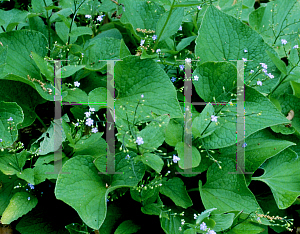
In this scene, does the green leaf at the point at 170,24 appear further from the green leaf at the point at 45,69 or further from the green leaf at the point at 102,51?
the green leaf at the point at 45,69

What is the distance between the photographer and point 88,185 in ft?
5.62

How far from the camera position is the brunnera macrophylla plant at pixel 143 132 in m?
1.73

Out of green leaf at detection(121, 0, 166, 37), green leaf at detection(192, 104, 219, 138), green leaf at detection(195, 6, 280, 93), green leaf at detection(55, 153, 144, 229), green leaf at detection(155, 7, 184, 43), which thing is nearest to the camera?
green leaf at detection(55, 153, 144, 229)

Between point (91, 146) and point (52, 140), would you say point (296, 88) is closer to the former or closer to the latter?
point (91, 146)

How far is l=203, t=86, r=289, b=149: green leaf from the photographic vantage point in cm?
192

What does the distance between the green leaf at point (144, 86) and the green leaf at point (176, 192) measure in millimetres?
484

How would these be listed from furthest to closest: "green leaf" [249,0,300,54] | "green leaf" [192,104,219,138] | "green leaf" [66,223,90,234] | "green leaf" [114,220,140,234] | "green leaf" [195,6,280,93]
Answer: "green leaf" [249,0,300,54], "green leaf" [195,6,280,93], "green leaf" [192,104,219,138], "green leaf" [114,220,140,234], "green leaf" [66,223,90,234]

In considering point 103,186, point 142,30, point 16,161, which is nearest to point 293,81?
point 142,30

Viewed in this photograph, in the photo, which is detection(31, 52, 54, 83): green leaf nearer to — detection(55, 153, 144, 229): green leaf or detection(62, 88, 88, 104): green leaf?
detection(62, 88, 88, 104): green leaf

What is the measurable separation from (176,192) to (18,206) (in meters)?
0.95

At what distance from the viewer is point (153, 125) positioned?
→ 1793 millimetres

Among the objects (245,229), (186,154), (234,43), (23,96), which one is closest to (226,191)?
(245,229)

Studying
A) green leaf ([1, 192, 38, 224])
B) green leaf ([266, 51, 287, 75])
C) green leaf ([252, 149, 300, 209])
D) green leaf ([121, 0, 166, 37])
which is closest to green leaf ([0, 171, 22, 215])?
green leaf ([1, 192, 38, 224])

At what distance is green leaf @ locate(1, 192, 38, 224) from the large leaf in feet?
2.17
